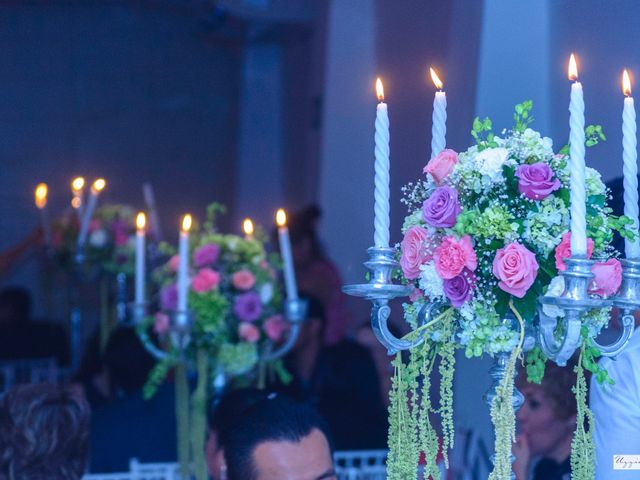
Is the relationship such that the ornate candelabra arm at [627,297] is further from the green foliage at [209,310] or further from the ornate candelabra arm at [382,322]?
the green foliage at [209,310]

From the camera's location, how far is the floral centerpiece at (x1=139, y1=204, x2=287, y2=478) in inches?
128

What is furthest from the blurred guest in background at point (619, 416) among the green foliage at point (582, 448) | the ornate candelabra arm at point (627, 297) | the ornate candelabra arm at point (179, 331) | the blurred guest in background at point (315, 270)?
the blurred guest in background at point (315, 270)

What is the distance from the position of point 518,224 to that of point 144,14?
6.65 meters

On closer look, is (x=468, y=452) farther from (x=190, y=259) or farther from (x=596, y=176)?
(x=596, y=176)

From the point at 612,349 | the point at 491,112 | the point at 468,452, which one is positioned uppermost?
the point at 491,112

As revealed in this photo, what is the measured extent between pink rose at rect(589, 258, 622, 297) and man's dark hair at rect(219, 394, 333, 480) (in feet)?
2.49

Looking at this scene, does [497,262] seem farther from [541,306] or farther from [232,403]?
[232,403]

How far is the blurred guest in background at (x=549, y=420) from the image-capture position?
274cm

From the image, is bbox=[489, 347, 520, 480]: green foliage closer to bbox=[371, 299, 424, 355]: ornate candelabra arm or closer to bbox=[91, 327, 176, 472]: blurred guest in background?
bbox=[371, 299, 424, 355]: ornate candelabra arm

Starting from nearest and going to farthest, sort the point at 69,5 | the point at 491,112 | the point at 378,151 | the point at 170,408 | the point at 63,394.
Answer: the point at 378,151 → the point at 63,394 → the point at 491,112 → the point at 170,408 → the point at 69,5

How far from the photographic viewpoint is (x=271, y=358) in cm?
341

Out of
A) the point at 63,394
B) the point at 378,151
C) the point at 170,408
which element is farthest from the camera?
the point at 170,408

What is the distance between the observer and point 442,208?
5.32 ft

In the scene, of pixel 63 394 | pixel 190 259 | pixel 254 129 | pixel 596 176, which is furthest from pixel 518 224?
pixel 254 129
